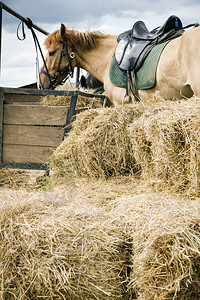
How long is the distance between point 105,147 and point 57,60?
2700 millimetres

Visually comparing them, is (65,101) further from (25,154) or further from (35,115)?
(25,154)

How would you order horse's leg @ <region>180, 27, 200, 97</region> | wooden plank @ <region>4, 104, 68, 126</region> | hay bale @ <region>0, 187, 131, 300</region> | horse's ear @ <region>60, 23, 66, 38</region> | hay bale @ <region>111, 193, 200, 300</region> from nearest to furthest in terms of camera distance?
hay bale @ <region>111, 193, 200, 300</region>
hay bale @ <region>0, 187, 131, 300</region>
horse's leg @ <region>180, 27, 200, 97</region>
wooden plank @ <region>4, 104, 68, 126</region>
horse's ear @ <region>60, 23, 66, 38</region>

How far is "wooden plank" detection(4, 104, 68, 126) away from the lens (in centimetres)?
418

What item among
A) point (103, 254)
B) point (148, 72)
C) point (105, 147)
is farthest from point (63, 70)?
point (103, 254)

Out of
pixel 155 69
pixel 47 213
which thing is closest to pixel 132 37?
pixel 155 69

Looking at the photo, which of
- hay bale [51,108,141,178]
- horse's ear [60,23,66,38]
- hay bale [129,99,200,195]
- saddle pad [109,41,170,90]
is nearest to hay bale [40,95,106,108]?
saddle pad [109,41,170,90]

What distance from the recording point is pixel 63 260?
1770 millimetres

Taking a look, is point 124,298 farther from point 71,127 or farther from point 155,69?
point 155,69

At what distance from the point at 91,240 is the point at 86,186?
1.20 m

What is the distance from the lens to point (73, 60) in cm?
549

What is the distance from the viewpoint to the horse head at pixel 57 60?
5.22 metres

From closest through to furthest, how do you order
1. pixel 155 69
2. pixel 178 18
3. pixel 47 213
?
pixel 47 213 → pixel 155 69 → pixel 178 18

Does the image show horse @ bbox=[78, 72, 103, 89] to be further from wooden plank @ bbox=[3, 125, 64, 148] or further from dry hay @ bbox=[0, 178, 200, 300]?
dry hay @ bbox=[0, 178, 200, 300]

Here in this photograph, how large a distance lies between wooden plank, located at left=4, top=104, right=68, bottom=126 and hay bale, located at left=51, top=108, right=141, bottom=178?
870 millimetres
